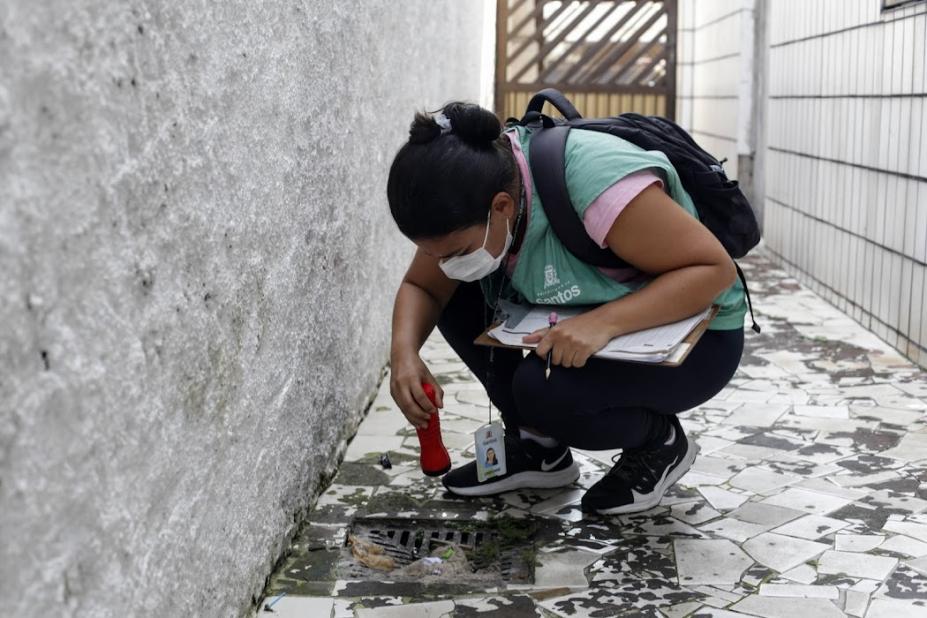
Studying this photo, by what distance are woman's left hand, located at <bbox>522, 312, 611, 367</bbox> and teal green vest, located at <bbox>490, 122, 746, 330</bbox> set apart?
0.30 ft

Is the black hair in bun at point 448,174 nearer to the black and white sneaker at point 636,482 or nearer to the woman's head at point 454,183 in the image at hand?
the woman's head at point 454,183

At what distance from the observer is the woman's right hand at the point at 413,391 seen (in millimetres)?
2385

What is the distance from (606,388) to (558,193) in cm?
45

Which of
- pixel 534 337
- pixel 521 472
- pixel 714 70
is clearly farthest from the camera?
pixel 714 70

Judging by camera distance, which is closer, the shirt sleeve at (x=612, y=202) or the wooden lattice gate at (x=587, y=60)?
the shirt sleeve at (x=612, y=202)

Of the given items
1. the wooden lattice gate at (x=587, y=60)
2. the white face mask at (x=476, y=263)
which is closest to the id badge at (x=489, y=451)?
the white face mask at (x=476, y=263)

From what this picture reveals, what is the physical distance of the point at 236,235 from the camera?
1964 mm

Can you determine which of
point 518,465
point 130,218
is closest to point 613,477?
point 518,465

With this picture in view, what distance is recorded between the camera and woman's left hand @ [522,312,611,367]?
2283 millimetres

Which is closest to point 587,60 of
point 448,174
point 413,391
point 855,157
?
point 855,157

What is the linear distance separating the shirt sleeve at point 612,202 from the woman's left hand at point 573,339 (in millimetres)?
165

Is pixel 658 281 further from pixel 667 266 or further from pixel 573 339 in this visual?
pixel 573 339

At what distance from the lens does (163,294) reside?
1598 millimetres

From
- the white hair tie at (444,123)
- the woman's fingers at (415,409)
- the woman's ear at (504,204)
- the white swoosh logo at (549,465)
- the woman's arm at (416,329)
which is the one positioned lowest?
the white swoosh logo at (549,465)
